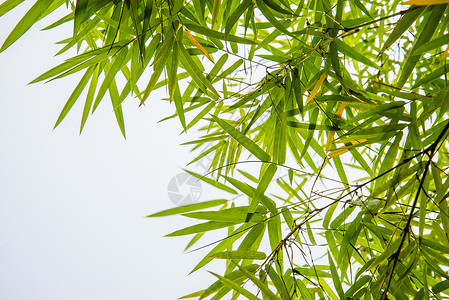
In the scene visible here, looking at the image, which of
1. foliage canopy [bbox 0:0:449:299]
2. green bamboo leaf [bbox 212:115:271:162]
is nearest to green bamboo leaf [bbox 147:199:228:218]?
foliage canopy [bbox 0:0:449:299]

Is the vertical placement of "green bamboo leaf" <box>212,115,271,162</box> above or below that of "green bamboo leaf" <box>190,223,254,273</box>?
above

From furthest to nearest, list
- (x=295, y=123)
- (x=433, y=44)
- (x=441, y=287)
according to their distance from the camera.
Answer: (x=295, y=123)
(x=441, y=287)
(x=433, y=44)

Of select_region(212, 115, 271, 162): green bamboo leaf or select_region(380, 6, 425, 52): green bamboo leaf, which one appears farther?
select_region(212, 115, 271, 162): green bamboo leaf

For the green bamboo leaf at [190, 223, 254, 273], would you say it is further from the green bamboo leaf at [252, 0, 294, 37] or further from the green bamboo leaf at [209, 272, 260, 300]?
the green bamboo leaf at [252, 0, 294, 37]

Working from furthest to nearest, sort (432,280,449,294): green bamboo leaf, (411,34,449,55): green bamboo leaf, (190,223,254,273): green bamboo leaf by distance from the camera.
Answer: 1. (190,223,254,273): green bamboo leaf
2. (432,280,449,294): green bamboo leaf
3. (411,34,449,55): green bamboo leaf

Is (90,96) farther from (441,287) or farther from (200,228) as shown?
(441,287)

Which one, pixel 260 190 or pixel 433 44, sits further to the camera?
pixel 260 190

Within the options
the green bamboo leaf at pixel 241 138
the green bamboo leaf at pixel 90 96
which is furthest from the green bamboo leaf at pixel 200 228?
the green bamboo leaf at pixel 90 96

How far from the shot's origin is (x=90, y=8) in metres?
0.50

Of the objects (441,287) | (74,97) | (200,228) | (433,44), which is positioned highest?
(74,97)

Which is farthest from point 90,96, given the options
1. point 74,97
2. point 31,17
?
point 31,17

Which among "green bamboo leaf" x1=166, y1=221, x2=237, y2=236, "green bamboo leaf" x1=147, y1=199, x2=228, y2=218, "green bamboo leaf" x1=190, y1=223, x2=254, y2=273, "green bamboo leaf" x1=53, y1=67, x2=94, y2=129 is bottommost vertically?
"green bamboo leaf" x1=190, y1=223, x2=254, y2=273

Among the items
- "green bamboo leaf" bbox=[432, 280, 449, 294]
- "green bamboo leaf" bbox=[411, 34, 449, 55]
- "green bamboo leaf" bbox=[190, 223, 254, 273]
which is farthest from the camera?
"green bamboo leaf" bbox=[190, 223, 254, 273]

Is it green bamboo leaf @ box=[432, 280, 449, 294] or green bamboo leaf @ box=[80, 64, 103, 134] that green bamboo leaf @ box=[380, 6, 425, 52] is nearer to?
green bamboo leaf @ box=[432, 280, 449, 294]
